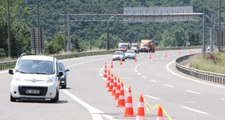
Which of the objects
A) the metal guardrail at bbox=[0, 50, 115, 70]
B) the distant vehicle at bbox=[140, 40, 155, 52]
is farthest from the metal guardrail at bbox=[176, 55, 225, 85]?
the distant vehicle at bbox=[140, 40, 155, 52]

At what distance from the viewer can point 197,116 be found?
704 inches

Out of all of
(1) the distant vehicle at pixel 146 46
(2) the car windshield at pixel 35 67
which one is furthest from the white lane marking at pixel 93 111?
(1) the distant vehicle at pixel 146 46

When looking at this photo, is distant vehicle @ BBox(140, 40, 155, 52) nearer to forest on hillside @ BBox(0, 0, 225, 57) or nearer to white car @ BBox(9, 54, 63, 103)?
forest on hillside @ BBox(0, 0, 225, 57)

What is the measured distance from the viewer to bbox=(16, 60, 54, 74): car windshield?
22645mm

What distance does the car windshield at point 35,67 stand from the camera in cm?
2265

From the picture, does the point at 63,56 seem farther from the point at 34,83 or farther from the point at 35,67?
the point at 34,83

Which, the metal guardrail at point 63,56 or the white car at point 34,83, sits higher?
the white car at point 34,83

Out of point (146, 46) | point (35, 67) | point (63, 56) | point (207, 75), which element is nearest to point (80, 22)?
point (146, 46)

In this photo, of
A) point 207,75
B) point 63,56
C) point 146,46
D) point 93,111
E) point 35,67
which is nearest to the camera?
point 93,111

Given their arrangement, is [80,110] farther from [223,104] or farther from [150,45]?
[150,45]

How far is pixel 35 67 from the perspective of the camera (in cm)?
2294

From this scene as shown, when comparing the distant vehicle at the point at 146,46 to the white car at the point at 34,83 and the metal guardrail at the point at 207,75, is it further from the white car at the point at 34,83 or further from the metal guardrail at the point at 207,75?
the white car at the point at 34,83

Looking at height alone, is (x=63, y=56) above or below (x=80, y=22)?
below

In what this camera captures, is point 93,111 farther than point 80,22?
No
